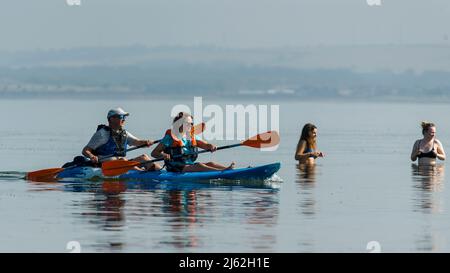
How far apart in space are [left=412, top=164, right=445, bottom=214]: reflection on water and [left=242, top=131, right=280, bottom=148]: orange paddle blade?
3436mm

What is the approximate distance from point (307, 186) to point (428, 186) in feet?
9.19

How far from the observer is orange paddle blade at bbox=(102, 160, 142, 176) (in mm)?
33781

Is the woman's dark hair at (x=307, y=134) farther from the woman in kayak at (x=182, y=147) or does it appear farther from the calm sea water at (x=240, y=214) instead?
the woman in kayak at (x=182, y=147)

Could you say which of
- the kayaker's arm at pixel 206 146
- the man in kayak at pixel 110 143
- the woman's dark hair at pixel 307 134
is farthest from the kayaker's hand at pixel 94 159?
the woman's dark hair at pixel 307 134

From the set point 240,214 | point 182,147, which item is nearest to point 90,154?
point 182,147

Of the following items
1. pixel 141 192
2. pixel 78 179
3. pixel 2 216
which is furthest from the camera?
pixel 78 179

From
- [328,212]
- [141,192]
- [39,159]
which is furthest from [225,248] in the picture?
[39,159]

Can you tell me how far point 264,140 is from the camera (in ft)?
119

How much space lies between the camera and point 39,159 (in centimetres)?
4622

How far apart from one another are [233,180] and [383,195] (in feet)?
11.4

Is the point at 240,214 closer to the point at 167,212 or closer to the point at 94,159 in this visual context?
the point at 167,212

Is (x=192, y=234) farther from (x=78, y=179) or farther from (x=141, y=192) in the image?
(x=78, y=179)

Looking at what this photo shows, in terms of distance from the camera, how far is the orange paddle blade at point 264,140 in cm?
3559

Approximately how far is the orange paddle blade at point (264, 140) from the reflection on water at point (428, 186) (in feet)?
11.3
